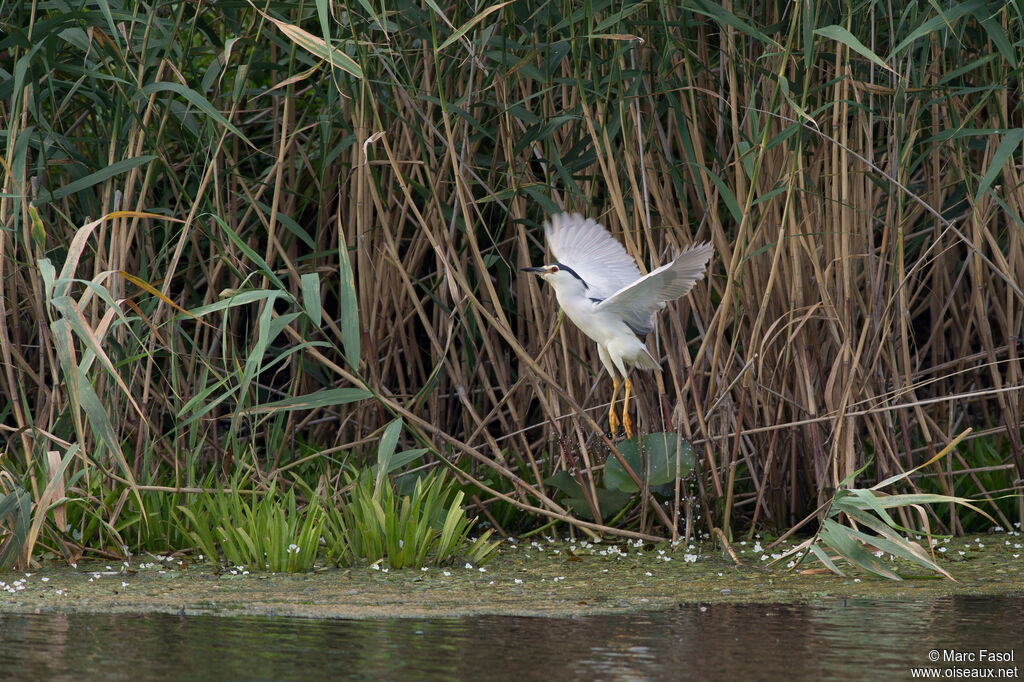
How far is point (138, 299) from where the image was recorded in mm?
4418

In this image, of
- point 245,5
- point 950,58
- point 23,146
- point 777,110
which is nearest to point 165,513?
point 23,146

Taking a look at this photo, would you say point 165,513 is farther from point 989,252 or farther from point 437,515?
point 989,252

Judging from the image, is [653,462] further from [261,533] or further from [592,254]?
[261,533]

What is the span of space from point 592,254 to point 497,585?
111 centimetres

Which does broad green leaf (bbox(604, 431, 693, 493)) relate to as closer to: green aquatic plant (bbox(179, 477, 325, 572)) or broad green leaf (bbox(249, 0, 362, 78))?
green aquatic plant (bbox(179, 477, 325, 572))

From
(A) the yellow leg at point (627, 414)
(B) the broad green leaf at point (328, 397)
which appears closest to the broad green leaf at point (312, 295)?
(B) the broad green leaf at point (328, 397)

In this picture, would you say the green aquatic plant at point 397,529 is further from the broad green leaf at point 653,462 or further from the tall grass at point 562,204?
the broad green leaf at point 653,462

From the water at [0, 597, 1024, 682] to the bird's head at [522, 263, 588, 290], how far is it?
1096 mm

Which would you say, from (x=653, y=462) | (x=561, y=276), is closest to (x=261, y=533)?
(x=561, y=276)

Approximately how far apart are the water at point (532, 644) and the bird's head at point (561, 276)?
3.60ft

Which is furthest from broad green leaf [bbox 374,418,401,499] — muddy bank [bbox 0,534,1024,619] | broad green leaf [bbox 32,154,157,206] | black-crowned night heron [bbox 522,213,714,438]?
broad green leaf [bbox 32,154,157,206]

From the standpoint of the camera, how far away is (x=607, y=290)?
4078 millimetres

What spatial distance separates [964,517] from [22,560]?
3004 millimetres

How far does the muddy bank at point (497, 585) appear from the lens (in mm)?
3207
